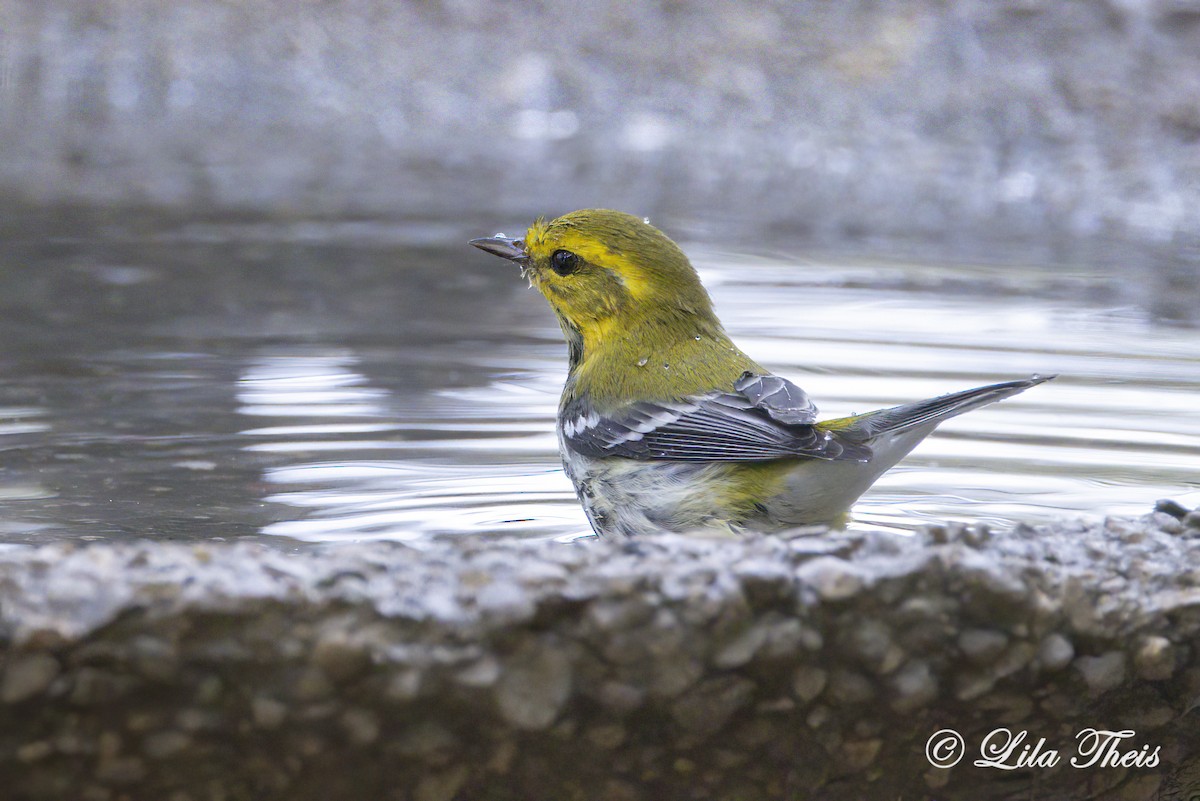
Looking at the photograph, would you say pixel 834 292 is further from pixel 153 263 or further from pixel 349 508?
pixel 349 508

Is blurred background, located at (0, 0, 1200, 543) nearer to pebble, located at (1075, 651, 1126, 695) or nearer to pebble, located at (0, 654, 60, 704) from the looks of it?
pebble, located at (1075, 651, 1126, 695)

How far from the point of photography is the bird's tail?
362 centimetres

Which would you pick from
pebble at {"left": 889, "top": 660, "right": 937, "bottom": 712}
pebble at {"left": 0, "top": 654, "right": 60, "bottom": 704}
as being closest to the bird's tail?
pebble at {"left": 889, "top": 660, "right": 937, "bottom": 712}

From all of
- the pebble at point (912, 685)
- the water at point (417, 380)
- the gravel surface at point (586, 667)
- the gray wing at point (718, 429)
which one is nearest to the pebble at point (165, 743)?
the gravel surface at point (586, 667)

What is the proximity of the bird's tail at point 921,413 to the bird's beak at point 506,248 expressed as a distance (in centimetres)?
160

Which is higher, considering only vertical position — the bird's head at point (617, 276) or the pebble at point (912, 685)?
the bird's head at point (617, 276)

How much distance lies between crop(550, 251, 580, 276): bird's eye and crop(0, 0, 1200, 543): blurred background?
55 centimetres

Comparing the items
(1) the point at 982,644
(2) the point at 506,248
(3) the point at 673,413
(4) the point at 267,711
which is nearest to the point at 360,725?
(4) the point at 267,711

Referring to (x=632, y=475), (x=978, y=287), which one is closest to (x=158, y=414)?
(x=632, y=475)

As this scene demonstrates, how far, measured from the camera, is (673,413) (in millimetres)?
4457

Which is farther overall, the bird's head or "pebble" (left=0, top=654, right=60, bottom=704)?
the bird's head

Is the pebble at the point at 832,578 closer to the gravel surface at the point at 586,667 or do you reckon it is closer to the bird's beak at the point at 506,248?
the gravel surface at the point at 586,667

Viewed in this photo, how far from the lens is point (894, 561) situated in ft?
8.29

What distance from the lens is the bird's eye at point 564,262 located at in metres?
5.08
